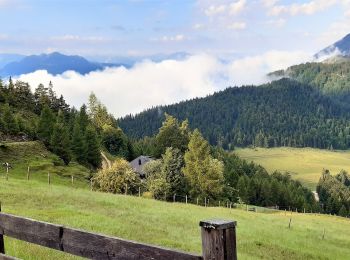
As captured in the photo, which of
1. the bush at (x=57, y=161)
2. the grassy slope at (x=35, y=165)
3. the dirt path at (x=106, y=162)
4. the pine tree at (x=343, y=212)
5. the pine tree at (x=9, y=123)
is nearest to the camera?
the grassy slope at (x=35, y=165)

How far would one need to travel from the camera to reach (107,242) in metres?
6.36

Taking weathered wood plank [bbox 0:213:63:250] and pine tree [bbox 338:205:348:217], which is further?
pine tree [bbox 338:205:348:217]

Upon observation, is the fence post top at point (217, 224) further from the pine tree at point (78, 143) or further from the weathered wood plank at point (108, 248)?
the pine tree at point (78, 143)

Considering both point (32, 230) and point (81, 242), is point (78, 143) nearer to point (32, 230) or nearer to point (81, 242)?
point (32, 230)

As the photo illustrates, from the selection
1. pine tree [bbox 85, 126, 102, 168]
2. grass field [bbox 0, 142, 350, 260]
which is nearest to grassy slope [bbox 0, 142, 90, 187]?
pine tree [bbox 85, 126, 102, 168]

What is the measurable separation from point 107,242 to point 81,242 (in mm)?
616

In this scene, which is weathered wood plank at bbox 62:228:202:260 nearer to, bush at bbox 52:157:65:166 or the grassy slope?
the grassy slope

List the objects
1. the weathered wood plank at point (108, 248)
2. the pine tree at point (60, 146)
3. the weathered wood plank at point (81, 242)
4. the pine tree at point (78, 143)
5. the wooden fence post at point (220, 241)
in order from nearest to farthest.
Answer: the wooden fence post at point (220, 241) → the weathered wood plank at point (108, 248) → the weathered wood plank at point (81, 242) → the pine tree at point (60, 146) → the pine tree at point (78, 143)

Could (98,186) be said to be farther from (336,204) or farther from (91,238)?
(336,204)

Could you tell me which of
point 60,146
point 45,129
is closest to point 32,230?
point 60,146

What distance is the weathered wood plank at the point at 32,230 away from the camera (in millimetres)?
7281

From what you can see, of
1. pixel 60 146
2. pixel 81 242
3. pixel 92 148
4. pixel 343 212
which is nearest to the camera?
pixel 81 242

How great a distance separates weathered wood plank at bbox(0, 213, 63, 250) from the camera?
7.28 meters

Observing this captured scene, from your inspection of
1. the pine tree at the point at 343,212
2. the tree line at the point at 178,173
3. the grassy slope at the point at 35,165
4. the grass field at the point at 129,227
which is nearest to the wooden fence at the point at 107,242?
the grass field at the point at 129,227
